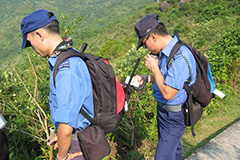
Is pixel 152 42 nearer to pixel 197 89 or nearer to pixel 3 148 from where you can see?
pixel 197 89

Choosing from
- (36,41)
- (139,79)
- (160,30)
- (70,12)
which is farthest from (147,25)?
(70,12)

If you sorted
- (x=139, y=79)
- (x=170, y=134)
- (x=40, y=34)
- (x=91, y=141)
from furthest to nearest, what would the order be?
(x=139, y=79), (x=170, y=134), (x=91, y=141), (x=40, y=34)

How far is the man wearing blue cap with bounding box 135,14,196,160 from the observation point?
67.9 inches

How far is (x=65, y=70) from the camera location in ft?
4.43

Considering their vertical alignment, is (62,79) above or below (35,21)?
below

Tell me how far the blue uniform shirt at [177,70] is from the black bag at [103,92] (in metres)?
0.42

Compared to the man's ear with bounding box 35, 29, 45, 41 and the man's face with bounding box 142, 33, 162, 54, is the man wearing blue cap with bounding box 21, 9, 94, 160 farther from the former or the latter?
the man's face with bounding box 142, 33, 162, 54

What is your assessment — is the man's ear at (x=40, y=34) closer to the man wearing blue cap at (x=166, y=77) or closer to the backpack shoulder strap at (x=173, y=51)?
the man wearing blue cap at (x=166, y=77)

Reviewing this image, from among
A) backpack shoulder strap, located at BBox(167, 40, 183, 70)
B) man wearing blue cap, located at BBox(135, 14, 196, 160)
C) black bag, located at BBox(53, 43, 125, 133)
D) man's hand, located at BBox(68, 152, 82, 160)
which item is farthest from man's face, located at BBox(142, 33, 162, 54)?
man's hand, located at BBox(68, 152, 82, 160)

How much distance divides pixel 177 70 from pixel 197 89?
32 cm

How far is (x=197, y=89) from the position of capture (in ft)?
6.17

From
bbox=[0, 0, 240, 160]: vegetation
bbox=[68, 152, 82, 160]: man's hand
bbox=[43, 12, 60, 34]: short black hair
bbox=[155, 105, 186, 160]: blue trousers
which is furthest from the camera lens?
bbox=[0, 0, 240, 160]: vegetation

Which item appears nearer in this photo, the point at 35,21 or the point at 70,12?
the point at 35,21

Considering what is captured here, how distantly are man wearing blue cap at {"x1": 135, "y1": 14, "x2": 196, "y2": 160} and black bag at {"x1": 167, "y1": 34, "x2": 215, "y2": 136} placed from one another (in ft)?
0.15
